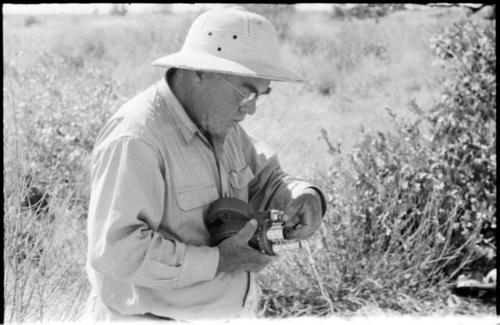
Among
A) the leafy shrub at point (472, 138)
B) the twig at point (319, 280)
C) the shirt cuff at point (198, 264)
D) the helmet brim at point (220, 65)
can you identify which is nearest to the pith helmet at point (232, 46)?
the helmet brim at point (220, 65)

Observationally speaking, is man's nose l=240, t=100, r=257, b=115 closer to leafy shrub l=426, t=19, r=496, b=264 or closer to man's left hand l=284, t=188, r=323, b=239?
man's left hand l=284, t=188, r=323, b=239

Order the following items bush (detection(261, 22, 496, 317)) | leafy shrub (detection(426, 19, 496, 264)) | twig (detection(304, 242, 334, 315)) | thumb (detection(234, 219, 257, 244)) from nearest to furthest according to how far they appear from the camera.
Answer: thumb (detection(234, 219, 257, 244))
twig (detection(304, 242, 334, 315))
bush (detection(261, 22, 496, 317))
leafy shrub (detection(426, 19, 496, 264))

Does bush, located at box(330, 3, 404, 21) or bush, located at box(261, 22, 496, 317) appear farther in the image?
bush, located at box(330, 3, 404, 21)

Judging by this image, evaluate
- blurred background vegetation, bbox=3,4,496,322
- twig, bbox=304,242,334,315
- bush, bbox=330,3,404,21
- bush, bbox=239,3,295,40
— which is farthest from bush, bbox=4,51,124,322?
bush, bbox=330,3,404,21

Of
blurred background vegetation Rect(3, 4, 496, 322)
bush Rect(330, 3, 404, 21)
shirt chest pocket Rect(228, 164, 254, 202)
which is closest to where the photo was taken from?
shirt chest pocket Rect(228, 164, 254, 202)

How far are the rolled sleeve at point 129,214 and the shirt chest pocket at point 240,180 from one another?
346 mm

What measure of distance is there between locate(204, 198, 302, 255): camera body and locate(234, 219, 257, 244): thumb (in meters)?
0.02

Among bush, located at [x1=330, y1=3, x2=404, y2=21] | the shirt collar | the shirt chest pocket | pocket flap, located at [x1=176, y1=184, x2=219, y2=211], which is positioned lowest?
bush, located at [x1=330, y1=3, x2=404, y2=21]

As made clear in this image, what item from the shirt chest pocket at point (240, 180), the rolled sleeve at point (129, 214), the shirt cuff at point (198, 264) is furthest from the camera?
the shirt chest pocket at point (240, 180)

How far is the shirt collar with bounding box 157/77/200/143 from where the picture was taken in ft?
6.54

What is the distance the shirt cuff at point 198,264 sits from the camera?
75.5 inches

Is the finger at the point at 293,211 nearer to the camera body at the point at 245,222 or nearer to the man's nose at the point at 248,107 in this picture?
the camera body at the point at 245,222

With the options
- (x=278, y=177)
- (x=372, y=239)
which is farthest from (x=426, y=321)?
(x=278, y=177)

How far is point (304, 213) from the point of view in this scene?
2.30m
